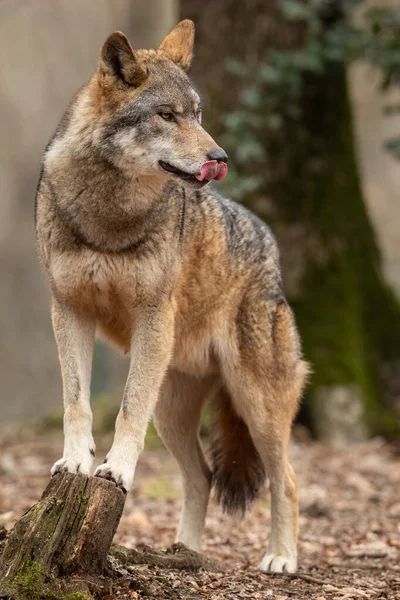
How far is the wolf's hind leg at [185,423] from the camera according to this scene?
247 inches

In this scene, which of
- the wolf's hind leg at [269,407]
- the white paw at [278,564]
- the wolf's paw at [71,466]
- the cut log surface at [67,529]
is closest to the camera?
the cut log surface at [67,529]

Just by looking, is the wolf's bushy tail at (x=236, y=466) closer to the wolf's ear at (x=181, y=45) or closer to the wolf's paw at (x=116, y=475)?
the wolf's paw at (x=116, y=475)

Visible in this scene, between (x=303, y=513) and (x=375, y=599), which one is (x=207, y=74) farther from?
(x=375, y=599)

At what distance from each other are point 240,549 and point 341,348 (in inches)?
178

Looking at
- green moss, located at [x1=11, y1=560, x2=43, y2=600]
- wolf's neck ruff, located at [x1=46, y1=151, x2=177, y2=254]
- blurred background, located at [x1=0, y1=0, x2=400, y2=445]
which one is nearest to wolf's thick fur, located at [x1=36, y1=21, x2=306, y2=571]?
wolf's neck ruff, located at [x1=46, y1=151, x2=177, y2=254]

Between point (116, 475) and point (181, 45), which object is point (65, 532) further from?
point (181, 45)

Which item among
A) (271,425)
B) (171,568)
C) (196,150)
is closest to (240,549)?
(271,425)

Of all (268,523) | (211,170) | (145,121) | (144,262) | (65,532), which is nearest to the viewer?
(65,532)

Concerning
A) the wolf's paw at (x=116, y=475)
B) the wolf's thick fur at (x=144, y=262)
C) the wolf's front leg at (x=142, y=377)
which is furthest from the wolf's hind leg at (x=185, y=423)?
the wolf's paw at (x=116, y=475)

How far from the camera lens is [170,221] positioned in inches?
205

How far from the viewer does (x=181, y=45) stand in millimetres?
5387

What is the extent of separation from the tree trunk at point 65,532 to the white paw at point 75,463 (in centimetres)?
22

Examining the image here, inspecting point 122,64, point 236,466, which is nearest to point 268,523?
point 236,466

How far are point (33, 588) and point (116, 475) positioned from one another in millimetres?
785
